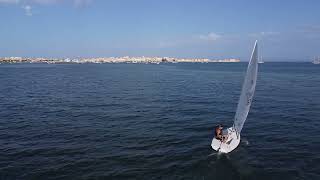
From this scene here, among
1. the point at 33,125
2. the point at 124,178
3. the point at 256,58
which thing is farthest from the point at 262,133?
the point at 33,125

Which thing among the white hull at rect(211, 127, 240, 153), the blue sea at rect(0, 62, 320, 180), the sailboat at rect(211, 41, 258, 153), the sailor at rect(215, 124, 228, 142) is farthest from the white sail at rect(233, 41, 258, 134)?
the blue sea at rect(0, 62, 320, 180)

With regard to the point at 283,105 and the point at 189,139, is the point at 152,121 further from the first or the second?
the point at 283,105

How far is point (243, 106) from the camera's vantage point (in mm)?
31234

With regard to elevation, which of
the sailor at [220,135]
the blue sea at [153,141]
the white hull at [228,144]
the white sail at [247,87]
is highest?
the white sail at [247,87]

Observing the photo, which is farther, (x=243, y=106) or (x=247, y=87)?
(x=243, y=106)

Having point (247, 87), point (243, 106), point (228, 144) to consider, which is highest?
point (247, 87)

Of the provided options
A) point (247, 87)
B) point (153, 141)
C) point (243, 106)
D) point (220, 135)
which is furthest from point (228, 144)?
point (153, 141)

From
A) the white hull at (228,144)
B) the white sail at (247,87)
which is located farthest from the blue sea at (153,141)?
the white sail at (247,87)

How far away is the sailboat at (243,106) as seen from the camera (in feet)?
97.9

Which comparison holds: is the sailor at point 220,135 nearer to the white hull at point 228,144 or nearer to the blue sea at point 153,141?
the white hull at point 228,144

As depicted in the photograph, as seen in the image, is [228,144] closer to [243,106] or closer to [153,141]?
[243,106]

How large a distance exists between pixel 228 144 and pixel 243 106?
3904 mm

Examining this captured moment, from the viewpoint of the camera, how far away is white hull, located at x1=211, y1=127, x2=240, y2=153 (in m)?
31.8

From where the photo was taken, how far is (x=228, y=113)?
172ft
